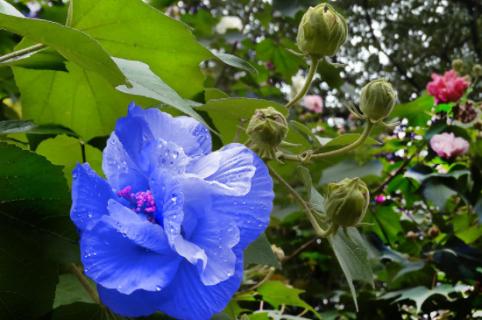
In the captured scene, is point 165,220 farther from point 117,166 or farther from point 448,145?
point 448,145

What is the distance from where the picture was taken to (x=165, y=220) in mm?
262

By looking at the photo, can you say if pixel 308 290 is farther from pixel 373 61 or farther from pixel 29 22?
pixel 373 61

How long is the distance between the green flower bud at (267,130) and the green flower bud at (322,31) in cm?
9

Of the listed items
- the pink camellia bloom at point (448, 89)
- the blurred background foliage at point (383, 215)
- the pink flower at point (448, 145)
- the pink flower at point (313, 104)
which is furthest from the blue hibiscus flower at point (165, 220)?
the pink flower at point (313, 104)

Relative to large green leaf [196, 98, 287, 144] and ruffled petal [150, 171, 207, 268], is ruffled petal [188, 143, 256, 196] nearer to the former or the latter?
ruffled petal [150, 171, 207, 268]

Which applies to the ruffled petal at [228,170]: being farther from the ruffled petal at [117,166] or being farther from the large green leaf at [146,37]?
the large green leaf at [146,37]

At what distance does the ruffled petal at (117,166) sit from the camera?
29cm

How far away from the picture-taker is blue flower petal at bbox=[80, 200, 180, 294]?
256 millimetres

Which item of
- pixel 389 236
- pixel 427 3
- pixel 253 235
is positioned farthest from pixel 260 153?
pixel 427 3

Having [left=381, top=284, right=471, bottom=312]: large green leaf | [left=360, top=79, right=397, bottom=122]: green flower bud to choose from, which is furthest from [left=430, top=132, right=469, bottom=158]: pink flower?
Answer: [left=360, top=79, right=397, bottom=122]: green flower bud

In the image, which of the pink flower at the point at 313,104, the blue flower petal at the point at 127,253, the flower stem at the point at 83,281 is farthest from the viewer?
the pink flower at the point at 313,104

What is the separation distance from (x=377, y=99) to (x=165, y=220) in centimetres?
27

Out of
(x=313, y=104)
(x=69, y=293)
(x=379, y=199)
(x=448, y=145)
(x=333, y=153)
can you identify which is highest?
(x=333, y=153)

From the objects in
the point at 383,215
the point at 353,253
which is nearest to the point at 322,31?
the point at 353,253
